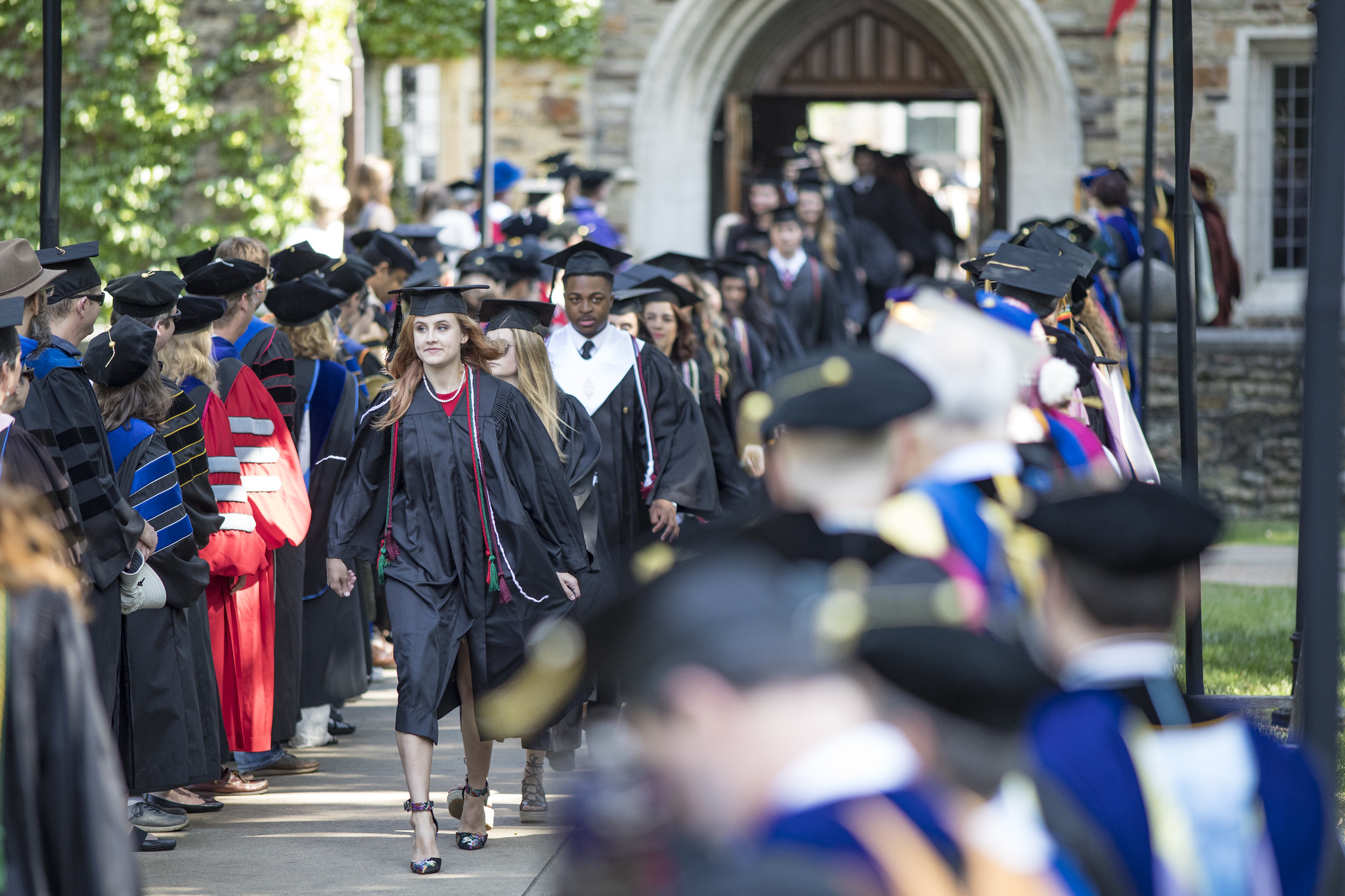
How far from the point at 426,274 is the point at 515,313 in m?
2.37

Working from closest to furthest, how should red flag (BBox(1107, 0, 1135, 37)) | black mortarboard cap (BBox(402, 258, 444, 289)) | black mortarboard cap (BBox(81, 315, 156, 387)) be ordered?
1. black mortarboard cap (BBox(81, 315, 156, 387))
2. black mortarboard cap (BBox(402, 258, 444, 289))
3. red flag (BBox(1107, 0, 1135, 37))

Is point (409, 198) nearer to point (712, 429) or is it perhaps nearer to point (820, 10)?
point (820, 10)

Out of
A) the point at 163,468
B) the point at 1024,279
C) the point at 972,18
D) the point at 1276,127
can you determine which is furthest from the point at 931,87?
the point at 163,468

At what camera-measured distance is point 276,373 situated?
22.1 ft

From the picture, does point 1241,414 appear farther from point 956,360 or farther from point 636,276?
point 956,360

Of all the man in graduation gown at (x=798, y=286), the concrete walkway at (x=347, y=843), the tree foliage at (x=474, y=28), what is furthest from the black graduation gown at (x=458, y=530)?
the tree foliage at (x=474, y=28)

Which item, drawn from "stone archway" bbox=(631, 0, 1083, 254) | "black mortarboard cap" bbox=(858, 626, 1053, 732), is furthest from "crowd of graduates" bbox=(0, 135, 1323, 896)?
"stone archway" bbox=(631, 0, 1083, 254)

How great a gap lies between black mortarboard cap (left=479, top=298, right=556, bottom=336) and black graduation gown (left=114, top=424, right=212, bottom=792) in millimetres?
1440

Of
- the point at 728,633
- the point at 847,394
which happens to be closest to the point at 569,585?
the point at 847,394

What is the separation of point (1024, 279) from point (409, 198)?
1077 centimetres

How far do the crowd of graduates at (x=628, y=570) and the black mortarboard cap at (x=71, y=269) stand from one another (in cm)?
1

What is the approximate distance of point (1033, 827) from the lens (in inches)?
74.5

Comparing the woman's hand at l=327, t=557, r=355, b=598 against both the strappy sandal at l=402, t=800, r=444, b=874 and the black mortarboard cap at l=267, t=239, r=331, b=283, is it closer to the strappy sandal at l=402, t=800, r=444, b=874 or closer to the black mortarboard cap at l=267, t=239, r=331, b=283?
the strappy sandal at l=402, t=800, r=444, b=874

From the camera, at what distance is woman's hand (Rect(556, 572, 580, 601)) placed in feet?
19.1
